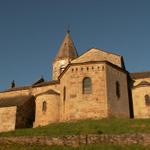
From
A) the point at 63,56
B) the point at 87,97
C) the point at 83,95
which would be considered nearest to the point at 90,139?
the point at 87,97

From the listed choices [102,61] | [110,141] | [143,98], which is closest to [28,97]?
[102,61]

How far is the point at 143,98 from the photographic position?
31203 millimetres

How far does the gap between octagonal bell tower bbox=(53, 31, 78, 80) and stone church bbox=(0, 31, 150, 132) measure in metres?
11.9

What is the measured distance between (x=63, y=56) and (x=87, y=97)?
21.9m

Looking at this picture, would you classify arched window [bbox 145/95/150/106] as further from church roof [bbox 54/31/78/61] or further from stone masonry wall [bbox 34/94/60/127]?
church roof [bbox 54/31/78/61]

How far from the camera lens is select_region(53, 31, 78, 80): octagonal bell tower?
159 ft

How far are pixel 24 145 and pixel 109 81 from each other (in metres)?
12.7

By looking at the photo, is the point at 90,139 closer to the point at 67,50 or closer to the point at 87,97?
the point at 87,97

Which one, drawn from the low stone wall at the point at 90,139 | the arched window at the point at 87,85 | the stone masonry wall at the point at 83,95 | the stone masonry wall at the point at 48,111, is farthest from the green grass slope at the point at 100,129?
the stone masonry wall at the point at 48,111

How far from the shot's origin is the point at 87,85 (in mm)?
28719

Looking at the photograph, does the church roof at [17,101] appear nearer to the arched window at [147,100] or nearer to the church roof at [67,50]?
the church roof at [67,50]

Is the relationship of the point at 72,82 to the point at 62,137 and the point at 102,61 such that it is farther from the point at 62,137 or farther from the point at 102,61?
the point at 62,137

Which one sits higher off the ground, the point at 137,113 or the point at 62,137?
the point at 137,113

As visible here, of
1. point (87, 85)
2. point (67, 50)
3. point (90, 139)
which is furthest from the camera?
point (67, 50)
